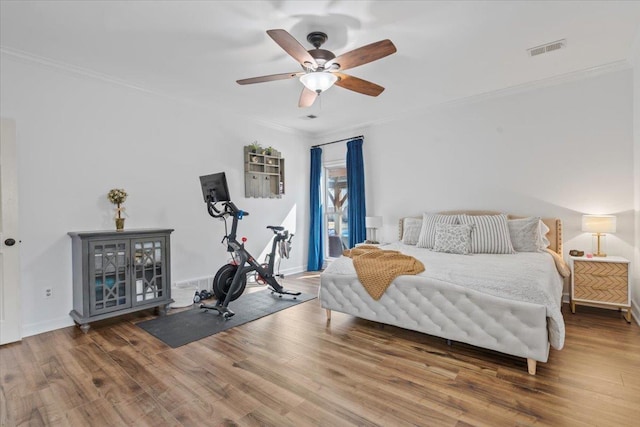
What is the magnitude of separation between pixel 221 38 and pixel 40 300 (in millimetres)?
3219

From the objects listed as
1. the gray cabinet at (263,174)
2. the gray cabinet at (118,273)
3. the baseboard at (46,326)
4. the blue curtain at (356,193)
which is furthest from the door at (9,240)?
the blue curtain at (356,193)

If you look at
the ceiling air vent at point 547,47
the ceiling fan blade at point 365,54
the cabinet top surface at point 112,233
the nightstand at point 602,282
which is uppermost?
the ceiling air vent at point 547,47

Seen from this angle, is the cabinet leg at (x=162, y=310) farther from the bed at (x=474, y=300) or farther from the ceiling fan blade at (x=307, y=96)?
the ceiling fan blade at (x=307, y=96)

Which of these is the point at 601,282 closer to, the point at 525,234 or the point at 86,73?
the point at 525,234

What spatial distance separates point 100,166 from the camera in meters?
3.66

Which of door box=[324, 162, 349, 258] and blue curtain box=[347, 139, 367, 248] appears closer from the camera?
blue curtain box=[347, 139, 367, 248]

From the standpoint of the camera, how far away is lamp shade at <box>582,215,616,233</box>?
339 centimetres

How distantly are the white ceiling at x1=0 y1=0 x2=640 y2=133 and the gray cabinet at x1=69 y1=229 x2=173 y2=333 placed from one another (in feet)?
6.04

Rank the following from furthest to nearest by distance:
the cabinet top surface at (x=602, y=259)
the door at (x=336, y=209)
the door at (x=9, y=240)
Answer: the door at (x=336, y=209)
the cabinet top surface at (x=602, y=259)
the door at (x=9, y=240)

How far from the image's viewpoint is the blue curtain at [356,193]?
5633mm

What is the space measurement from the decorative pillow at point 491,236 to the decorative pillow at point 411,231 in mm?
827

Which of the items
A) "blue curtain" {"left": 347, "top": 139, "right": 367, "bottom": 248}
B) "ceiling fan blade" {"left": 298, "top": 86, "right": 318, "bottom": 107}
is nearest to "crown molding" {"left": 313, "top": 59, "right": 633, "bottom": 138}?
"blue curtain" {"left": 347, "top": 139, "right": 367, "bottom": 248}

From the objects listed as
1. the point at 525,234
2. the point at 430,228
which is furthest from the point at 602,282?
the point at 430,228

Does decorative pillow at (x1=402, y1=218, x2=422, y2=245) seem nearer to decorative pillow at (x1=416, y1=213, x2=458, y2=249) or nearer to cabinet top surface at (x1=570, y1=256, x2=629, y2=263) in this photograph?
decorative pillow at (x1=416, y1=213, x2=458, y2=249)
